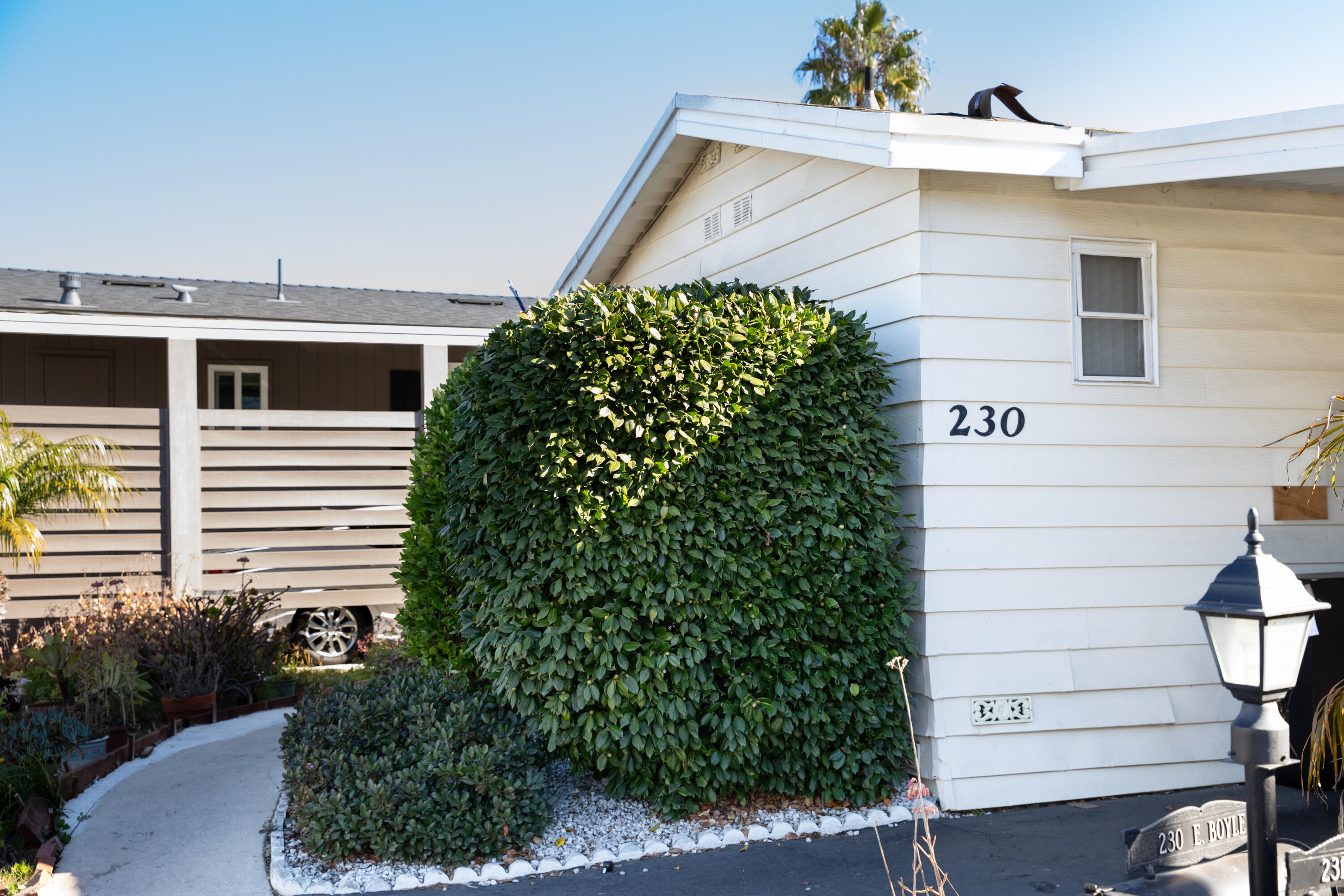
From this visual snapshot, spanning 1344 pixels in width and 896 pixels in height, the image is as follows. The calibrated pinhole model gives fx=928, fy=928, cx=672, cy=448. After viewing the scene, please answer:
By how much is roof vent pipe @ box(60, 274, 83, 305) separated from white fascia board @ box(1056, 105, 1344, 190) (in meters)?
10.4

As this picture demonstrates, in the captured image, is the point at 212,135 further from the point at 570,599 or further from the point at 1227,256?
the point at 1227,256

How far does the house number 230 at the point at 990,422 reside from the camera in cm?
511

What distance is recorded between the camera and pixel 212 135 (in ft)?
48.8

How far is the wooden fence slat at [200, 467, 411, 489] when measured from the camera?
1000cm

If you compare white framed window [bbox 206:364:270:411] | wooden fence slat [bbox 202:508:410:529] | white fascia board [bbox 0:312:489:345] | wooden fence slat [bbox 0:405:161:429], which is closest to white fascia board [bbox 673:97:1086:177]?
white fascia board [bbox 0:312:489:345]

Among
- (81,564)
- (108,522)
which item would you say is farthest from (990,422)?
(81,564)

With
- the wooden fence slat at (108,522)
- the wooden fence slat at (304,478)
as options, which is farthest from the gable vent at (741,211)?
the wooden fence slat at (108,522)

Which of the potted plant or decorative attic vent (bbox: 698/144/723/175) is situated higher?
decorative attic vent (bbox: 698/144/723/175)

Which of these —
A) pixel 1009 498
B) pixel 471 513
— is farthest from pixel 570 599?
pixel 1009 498

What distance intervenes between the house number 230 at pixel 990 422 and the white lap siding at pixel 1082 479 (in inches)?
1.2

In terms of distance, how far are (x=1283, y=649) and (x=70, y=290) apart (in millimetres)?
12202

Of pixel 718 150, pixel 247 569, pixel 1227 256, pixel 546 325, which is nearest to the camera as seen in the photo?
pixel 546 325

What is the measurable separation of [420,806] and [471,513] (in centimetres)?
150

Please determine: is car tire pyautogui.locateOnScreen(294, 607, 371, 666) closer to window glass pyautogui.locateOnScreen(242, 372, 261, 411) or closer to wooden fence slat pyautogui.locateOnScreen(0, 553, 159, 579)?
wooden fence slat pyautogui.locateOnScreen(0, 553, 159, 579)
